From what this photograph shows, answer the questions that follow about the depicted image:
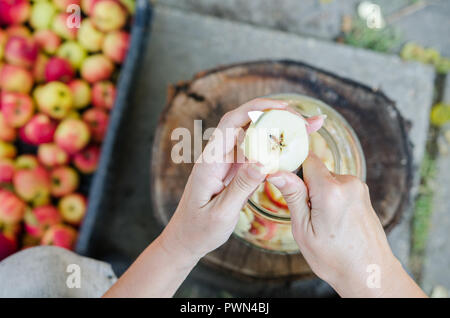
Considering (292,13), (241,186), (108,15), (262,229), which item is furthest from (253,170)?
(292,13)

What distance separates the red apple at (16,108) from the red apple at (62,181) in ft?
0.67

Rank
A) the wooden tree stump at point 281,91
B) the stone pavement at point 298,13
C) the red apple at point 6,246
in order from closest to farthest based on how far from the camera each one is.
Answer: the wooden tree stump at point 281,91 → the red apple at point 6,246 → the stone pavement at point 298,13

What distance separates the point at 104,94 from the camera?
51.1 inches

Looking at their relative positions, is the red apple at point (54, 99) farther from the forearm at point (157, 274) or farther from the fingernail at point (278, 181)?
the fingernail at point (278, 181)

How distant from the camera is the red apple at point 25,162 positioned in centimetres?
130

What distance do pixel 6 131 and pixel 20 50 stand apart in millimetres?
287

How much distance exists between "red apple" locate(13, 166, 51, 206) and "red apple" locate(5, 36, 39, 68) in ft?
1.24

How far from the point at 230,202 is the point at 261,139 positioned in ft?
0.42

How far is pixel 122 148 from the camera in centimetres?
144

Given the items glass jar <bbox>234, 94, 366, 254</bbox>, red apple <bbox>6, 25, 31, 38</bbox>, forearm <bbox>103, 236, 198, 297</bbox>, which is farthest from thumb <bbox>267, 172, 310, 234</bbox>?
red apple <bbox>6, 25, 31, 38</bbox>

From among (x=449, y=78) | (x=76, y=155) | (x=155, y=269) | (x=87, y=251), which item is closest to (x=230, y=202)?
(x=155, y=269)

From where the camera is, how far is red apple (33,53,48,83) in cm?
133

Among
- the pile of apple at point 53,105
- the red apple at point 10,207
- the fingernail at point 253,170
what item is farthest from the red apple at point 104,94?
the fingernail at point 253,170

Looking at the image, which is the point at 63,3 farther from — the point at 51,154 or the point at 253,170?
the point at 253,170
